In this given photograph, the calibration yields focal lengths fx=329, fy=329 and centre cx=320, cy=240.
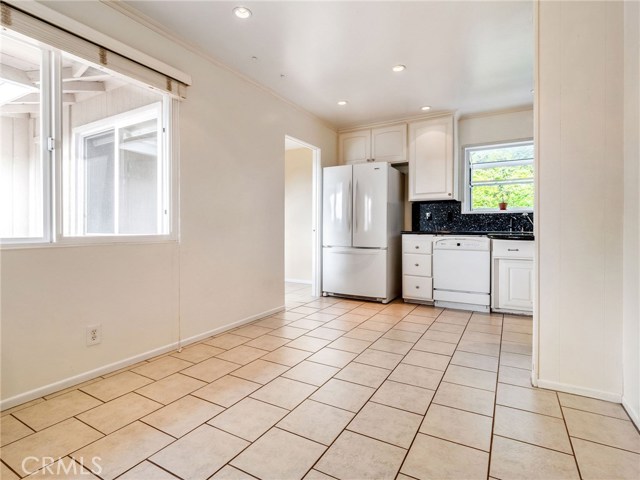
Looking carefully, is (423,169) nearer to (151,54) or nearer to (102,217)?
(151,54)

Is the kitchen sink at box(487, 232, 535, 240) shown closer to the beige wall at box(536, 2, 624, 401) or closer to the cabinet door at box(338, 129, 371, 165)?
the beige wall at box(536, 2, 624, 401)

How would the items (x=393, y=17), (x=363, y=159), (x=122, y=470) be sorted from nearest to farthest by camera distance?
(x=122, y=470) → (x=393, y=17) → (x=363, y=159)

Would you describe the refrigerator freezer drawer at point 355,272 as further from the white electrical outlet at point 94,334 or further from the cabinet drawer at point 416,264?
the white electrical outlet at point 94,334

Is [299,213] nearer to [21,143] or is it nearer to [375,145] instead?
[375,145]

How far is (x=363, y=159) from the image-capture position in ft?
15.7

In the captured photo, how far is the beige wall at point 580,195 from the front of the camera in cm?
178

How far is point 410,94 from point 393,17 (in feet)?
4.64

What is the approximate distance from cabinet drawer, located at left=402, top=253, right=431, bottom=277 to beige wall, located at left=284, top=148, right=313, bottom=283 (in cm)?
192

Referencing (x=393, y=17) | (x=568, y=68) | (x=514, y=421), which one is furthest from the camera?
(x=393, y=17)

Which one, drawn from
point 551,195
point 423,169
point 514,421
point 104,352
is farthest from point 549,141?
point 104,352

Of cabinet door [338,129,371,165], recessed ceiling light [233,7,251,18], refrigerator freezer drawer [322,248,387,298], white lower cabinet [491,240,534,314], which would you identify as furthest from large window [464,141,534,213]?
recessed ceiling light [233,7,251,18]

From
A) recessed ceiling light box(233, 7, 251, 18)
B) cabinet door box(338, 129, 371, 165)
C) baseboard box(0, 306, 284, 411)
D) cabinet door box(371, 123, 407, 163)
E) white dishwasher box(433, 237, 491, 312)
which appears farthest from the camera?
cabinet door box(338, 129, 371, 165)

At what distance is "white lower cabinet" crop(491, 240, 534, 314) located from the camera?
3.56m

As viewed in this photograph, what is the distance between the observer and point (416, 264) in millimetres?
4223
